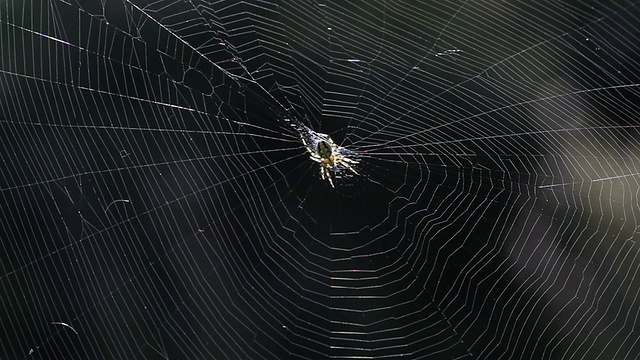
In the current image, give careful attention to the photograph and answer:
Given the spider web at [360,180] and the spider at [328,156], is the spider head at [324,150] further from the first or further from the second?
the spider web at [360,180]

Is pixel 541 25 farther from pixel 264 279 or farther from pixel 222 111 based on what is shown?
pixel 264 279

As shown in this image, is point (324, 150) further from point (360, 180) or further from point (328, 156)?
point (360, 180)

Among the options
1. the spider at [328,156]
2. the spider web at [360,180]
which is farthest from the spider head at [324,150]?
the spider web at [360,180]

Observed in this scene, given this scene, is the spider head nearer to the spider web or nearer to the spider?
the spider

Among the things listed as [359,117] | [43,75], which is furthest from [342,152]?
[43,75]

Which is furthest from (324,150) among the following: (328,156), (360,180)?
(360,180)
